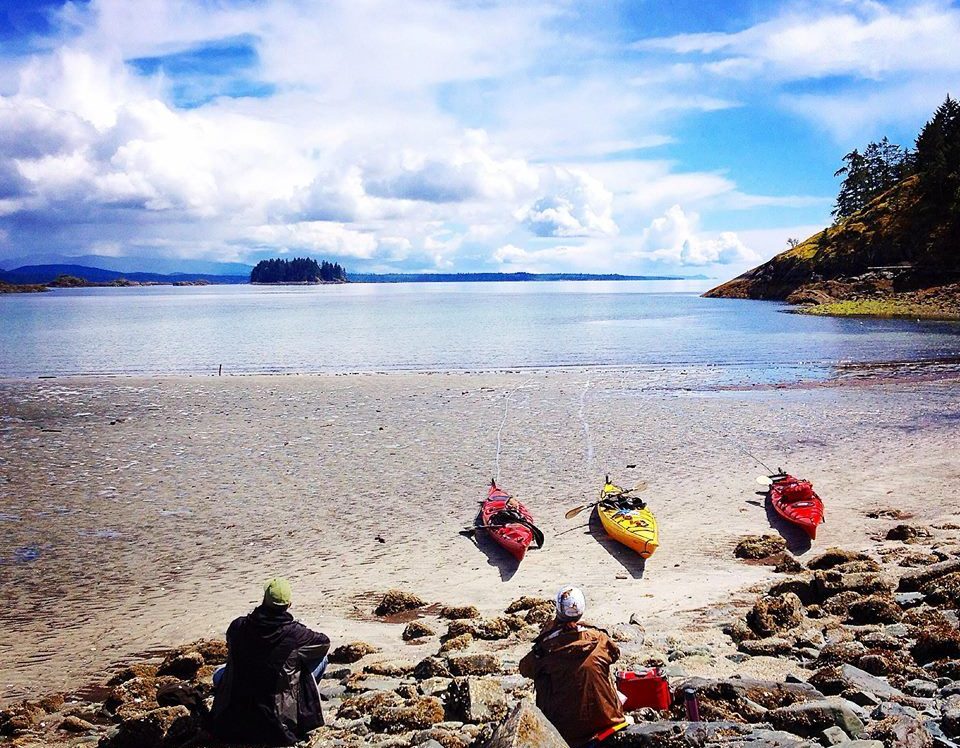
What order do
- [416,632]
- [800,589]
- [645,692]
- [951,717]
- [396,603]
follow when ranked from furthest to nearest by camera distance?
Result: [396,603], [800,589], [416,632], [645,692], [951,717]

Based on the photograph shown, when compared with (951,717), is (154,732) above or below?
below

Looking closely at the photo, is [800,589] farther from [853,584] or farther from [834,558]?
[834,558]

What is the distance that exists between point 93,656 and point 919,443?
2578cm

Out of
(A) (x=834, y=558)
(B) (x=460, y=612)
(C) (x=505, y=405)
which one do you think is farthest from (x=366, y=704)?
(C) (x=505, y=405)

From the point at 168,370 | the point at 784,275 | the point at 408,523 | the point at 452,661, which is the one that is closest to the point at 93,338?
the point at 168,370

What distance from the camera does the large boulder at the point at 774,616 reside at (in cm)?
1189

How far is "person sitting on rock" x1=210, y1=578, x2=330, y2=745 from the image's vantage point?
30.1 ft

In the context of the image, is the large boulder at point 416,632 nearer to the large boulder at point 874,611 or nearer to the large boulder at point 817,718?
the large boulder at point 817,718

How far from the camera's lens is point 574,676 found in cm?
847

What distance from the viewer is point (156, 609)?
15.3m

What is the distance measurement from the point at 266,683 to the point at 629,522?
1077cm

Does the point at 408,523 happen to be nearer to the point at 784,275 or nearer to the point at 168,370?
the point at 168,370

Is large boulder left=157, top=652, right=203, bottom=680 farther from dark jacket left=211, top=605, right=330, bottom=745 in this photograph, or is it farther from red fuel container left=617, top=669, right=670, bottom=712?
red fuel container left=617, top=669, right=670, bottom=712

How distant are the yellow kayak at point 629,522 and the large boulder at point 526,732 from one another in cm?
1057
